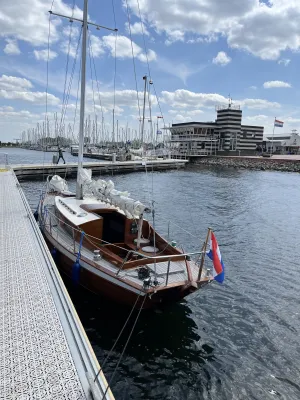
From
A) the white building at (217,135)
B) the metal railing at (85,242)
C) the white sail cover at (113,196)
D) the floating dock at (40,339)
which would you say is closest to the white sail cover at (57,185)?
the white sail cover at (113,196)

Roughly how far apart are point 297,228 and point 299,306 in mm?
11183

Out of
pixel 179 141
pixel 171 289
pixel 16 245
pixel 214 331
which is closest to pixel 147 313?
pixel 171 289

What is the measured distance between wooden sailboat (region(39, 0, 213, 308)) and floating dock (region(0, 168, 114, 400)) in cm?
139

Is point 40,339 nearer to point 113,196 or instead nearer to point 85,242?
point 85,242

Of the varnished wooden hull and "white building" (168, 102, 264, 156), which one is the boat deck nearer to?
the varnished wooden hull

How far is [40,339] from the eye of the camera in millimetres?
5691

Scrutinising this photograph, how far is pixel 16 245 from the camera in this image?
35.1ft

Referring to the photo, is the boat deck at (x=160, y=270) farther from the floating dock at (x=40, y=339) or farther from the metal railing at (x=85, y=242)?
the floating dock at (x=40, y=339)

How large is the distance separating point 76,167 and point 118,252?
119ft

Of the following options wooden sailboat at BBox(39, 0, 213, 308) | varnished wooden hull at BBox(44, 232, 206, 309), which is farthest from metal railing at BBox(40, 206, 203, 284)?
varnished wooden hull at BBox(44, 232, 206, 309)

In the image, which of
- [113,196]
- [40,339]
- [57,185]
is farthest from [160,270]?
[57,185]

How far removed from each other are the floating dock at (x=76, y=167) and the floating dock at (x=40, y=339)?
24073 millimetres

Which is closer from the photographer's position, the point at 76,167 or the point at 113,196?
the point at 113,196

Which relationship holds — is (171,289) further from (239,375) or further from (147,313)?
(239,375)
